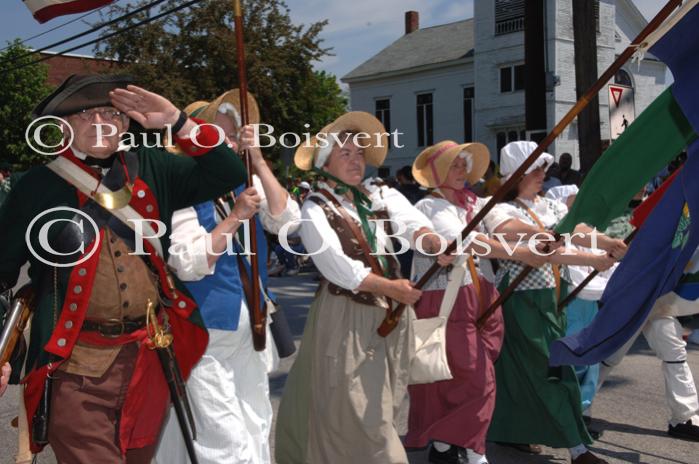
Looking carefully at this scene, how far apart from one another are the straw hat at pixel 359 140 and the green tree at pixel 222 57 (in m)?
21.2

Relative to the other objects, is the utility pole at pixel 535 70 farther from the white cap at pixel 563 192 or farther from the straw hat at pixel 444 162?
the straw hat at pixel 444 162

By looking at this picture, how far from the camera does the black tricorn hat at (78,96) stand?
9.68 ft

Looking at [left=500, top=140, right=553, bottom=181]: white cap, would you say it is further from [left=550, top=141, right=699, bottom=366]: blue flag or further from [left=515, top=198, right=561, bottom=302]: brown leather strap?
[left=550, top=141, right=699, bottom=366]: blue flag

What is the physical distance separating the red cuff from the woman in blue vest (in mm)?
356

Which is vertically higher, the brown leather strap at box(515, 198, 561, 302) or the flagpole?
the flagpole

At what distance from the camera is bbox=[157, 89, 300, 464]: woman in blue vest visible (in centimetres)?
342

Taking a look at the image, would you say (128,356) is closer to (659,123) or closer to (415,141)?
(659,123)

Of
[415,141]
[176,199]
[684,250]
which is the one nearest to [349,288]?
[176,199]

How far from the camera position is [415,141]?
37188 mm

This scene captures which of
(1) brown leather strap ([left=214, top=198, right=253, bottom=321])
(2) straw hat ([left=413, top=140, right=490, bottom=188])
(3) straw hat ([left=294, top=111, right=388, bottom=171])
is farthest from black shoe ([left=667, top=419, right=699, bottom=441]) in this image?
(1) brown leather strap ([left=214, top=198, right=253, bottom=321])

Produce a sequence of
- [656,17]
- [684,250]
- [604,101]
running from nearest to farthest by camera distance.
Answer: [656,17]
[684,250]
[604,101]

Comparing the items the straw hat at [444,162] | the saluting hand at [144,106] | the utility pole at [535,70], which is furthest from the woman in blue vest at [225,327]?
the utility pole at [535,70]

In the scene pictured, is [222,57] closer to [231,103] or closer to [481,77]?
[481,77]

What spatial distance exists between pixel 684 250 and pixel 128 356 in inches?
78.0
